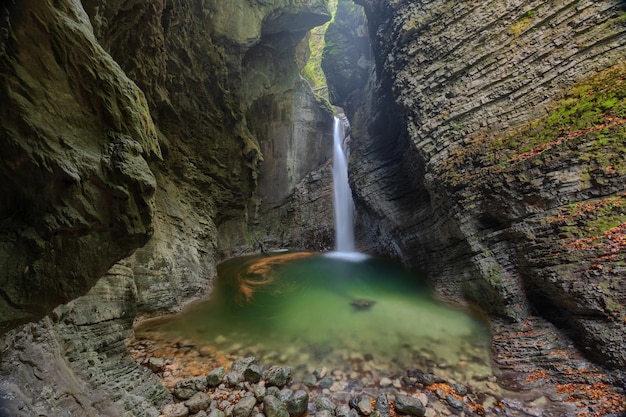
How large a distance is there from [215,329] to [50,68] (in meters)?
5.78

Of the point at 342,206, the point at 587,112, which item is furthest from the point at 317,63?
the point at 587,112

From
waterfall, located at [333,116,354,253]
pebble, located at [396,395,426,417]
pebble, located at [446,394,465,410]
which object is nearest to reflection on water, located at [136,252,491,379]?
pebble, located at [446,394,465,410]

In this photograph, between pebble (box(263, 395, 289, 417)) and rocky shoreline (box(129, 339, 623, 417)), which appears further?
rocky shoreline (box(129, 339, 623, 417))

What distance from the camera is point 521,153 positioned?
21.6 feet

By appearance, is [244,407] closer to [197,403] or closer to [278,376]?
[197,403]

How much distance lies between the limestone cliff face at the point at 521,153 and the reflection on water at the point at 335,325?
1.28 metres

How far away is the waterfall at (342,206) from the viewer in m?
17.7

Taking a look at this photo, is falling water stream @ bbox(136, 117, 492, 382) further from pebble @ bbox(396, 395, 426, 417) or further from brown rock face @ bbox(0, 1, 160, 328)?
brown rock face @ bbox(0, 1, 160, 328)

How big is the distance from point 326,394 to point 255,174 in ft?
36.9

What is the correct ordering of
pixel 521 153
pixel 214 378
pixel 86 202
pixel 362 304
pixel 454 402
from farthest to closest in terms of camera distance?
pixel 362 304
pixel 521 153
pixel 214 378
pixel 454 402
pixel 86 202

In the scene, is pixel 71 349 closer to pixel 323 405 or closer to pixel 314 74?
pixel 323 405

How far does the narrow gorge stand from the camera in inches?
85.0

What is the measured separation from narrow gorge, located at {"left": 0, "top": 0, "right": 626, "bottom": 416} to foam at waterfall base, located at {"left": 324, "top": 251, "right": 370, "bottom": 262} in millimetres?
789

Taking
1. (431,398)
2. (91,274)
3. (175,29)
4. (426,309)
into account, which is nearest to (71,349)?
(91,274)
